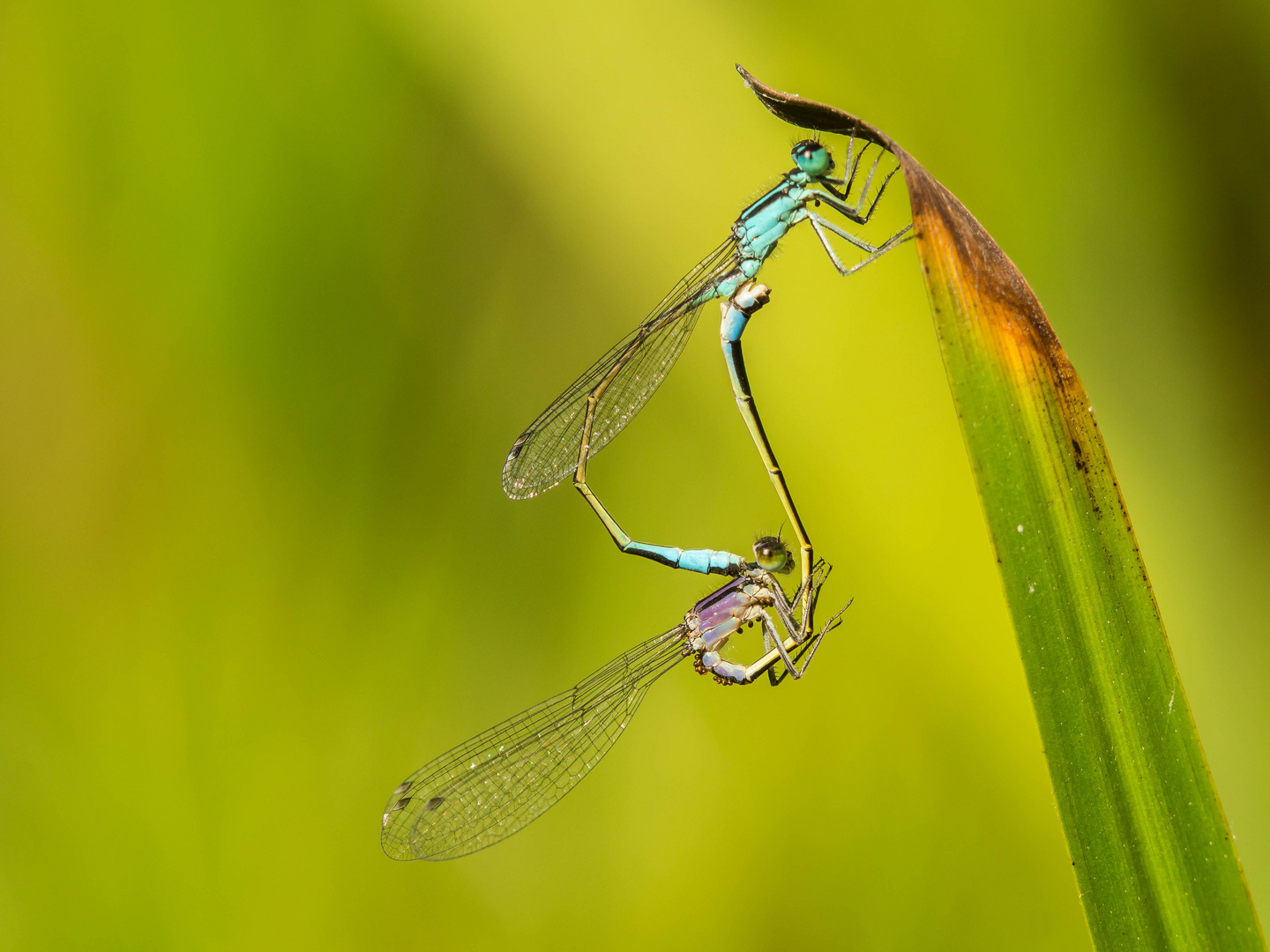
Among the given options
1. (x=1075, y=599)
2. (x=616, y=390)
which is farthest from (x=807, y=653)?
(x=1075, y=599)

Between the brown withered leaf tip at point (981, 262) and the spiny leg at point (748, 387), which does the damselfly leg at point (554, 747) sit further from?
the brown withered leaf tip at point (981, 262)

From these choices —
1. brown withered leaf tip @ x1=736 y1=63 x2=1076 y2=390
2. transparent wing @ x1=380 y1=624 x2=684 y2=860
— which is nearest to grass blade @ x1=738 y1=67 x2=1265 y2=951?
brown withered leaf tip @ x1=736 y1=63 x2=1076 y2=390

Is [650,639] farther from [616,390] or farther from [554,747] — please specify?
Result: [616,390]

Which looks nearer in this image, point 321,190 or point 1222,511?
point 1222,511

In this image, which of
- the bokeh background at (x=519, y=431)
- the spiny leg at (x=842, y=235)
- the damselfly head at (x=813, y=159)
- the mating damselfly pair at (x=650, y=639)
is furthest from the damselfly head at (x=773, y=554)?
the damselfly head at (x=813, y=159)

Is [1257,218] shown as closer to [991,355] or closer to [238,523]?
[991,355]

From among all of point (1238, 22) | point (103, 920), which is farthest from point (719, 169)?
point (103, 920)
